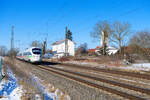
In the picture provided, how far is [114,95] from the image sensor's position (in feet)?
21.7

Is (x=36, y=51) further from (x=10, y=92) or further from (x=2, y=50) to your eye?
(x=2, y=50)

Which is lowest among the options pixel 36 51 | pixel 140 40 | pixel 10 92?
pixel 10 92

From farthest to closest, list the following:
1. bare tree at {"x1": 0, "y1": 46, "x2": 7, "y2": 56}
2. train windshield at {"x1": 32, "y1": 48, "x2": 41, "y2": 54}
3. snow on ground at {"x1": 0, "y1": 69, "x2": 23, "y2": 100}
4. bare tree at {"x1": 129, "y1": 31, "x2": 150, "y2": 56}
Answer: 1. bare tree at {"x1": 0, "y1": 46, "x2": 7, "y2": 56}
2. bare tree at {"x1": 129, "y1": 31, "x2": 150, "y2": 56}
3. train windshield at {"x1": 32, "y1": 48, "x2": 41, "y2": 54}
4. snow on ground at {"x1": 0, "y1": 69, "x2": 23, "y2": 100}

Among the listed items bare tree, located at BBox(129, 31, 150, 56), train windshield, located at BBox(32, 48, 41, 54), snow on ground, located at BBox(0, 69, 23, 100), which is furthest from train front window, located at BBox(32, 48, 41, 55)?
bare tree, located at BBox(129, 31, 150, 56)

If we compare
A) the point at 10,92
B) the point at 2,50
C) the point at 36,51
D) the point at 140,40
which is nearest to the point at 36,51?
the point at 36,51

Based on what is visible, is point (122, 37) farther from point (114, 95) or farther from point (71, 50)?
point (114, 95)

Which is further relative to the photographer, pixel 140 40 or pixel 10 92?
pixel 140 40

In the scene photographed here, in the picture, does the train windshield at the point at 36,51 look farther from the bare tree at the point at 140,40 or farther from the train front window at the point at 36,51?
the bare tree at the point at 140,40

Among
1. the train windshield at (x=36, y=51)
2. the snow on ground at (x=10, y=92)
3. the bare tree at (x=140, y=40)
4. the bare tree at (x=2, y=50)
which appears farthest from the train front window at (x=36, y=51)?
the bare tree at (x=2, y=50)

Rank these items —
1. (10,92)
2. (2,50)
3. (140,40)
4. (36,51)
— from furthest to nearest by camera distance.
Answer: (2,50) < (140,40) < (36,51) < (10,92)

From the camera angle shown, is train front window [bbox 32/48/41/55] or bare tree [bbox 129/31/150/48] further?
bare tree [bbox 129/31/150/48]

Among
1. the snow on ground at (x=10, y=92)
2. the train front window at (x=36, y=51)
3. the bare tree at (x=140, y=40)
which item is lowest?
→ the snow on ground at (x=10, y=92)

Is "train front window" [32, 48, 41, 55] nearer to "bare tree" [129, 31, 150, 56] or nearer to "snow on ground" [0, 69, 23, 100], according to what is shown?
"snow on ground" [0, 69, 23, 100]

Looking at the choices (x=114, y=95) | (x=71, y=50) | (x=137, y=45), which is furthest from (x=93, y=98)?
(x=71, y=50)
